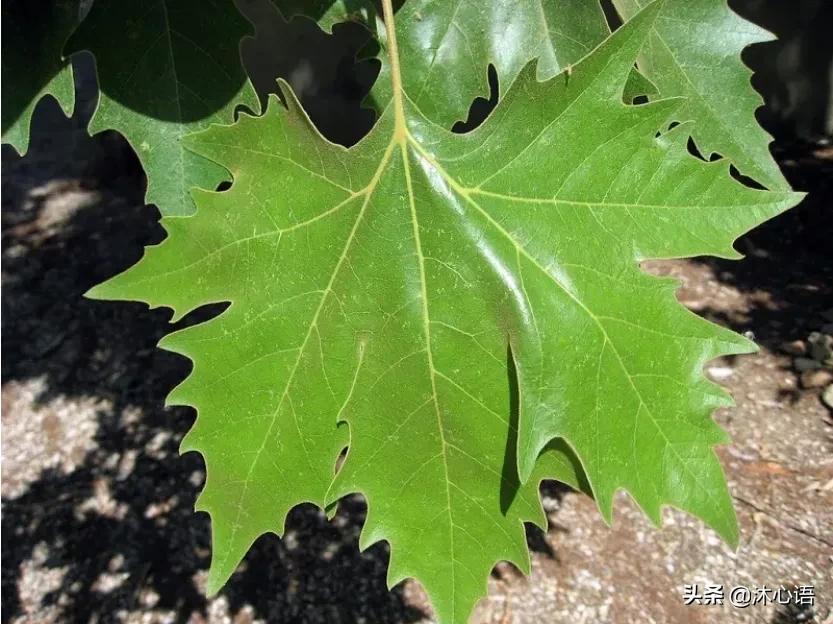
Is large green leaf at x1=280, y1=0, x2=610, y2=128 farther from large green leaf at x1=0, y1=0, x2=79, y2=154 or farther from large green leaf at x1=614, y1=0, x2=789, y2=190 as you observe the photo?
large green leaf at x1=0, y1=0, x2=79, y2=154

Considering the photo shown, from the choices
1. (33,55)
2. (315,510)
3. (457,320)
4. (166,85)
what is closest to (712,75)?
(457,320)

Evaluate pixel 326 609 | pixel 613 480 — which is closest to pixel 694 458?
pixel 613 480

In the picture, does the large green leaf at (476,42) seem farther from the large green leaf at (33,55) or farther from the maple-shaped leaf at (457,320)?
the large green leaf at (33,55)

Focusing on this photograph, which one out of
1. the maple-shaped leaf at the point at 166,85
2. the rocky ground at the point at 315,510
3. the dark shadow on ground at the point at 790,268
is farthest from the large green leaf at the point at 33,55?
the dark shadow on ground at the point at 790,268

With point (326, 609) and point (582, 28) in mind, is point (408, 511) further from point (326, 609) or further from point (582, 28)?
point (326, 609)

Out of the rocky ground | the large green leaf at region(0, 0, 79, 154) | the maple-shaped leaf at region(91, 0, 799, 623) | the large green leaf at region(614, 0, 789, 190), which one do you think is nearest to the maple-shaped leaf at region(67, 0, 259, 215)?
the large green leaf at region(0, 0, 79, 154)

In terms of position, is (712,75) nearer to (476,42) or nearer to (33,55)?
(476,42)
